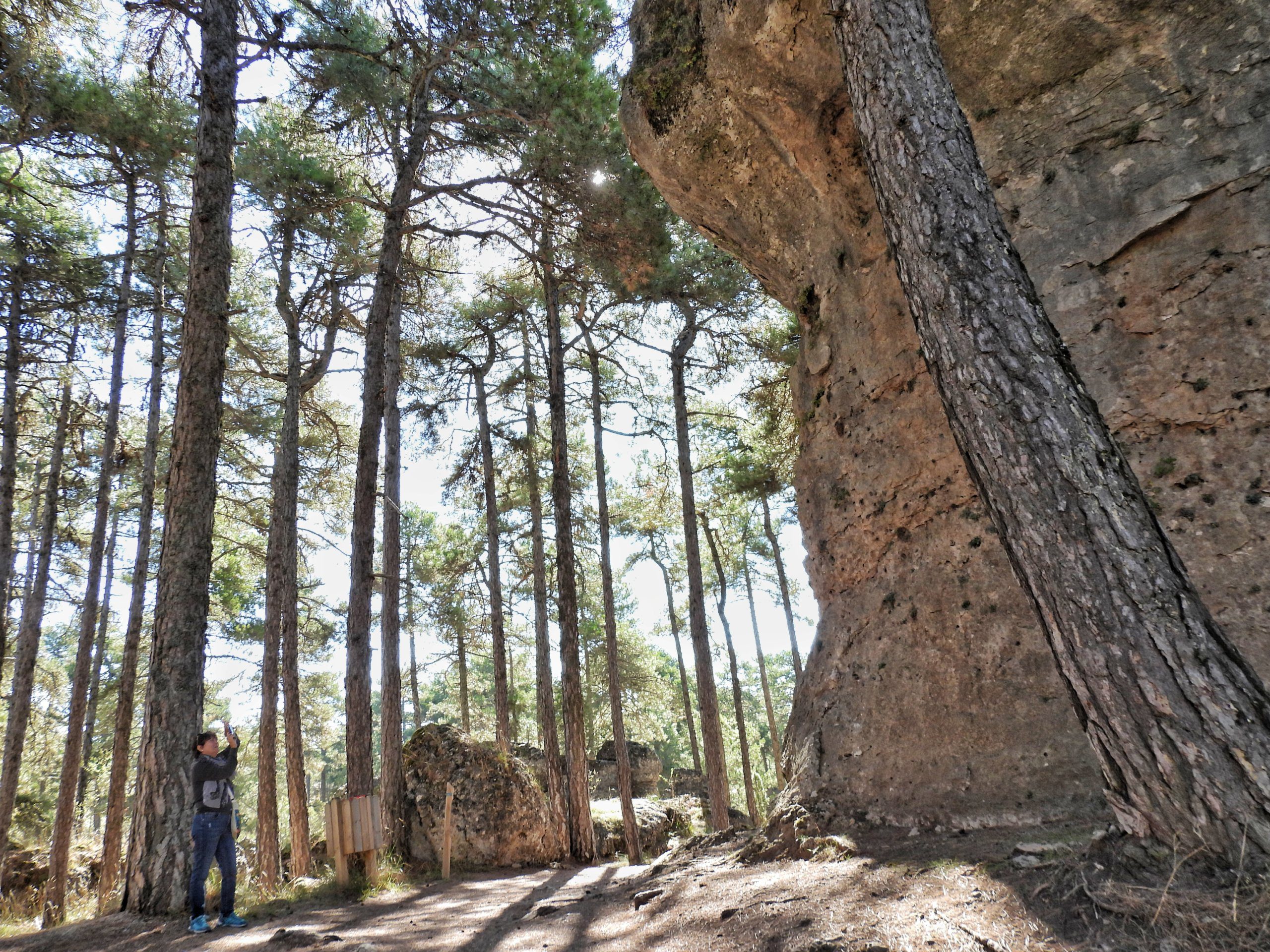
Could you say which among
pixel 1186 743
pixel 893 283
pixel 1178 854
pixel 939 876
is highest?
pixel 893 283

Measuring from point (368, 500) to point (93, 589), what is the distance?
623 cm

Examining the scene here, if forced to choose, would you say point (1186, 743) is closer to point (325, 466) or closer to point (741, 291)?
point (741, 291)

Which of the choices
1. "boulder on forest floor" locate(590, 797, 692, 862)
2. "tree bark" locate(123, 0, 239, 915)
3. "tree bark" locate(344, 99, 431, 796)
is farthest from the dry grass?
"boulder on forest floor" locate(590, 797, 692, 862)

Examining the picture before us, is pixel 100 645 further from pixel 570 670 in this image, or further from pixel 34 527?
pixel 570 670

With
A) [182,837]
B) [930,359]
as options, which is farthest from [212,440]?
[930,359]

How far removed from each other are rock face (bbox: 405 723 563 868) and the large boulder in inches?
387

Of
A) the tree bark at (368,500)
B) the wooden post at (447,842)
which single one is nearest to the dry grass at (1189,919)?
the tree bark at (368,500)

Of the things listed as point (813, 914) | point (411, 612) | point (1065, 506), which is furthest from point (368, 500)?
point (411, 612)

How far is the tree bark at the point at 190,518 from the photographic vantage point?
5133 millimetres

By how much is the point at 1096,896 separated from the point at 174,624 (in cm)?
608

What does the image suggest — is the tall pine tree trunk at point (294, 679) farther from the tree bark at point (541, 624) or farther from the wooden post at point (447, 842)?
the tree bark at point (541, 624)

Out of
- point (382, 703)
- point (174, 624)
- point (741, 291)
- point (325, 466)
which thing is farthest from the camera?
point (325, 466)

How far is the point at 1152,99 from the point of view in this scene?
5176 mm

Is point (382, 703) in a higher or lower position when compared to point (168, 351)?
lower
